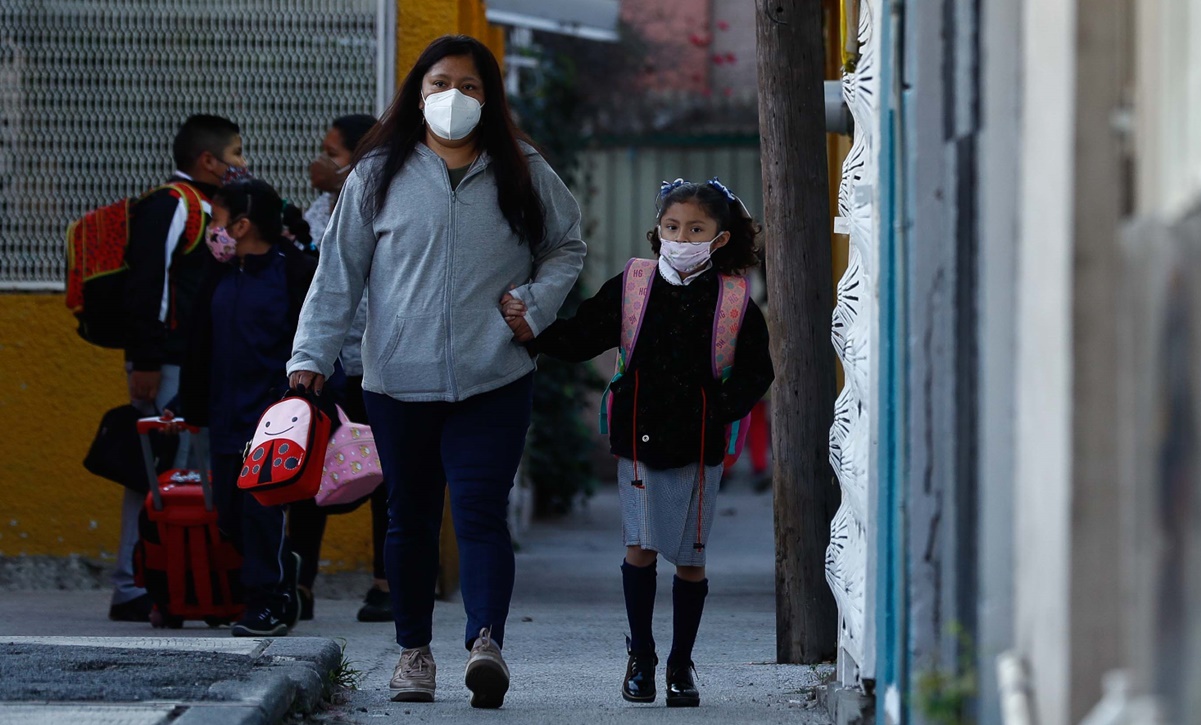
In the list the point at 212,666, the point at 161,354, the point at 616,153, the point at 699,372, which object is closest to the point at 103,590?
the point at 161,354

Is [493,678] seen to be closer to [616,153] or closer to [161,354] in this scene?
[161,354]

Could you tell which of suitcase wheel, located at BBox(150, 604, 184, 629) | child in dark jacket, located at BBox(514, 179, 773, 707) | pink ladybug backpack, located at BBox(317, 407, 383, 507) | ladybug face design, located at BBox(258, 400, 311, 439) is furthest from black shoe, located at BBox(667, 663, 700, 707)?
suitcase wheel, located at BBox(150, 604, 184, 629)

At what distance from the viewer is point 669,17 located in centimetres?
1477

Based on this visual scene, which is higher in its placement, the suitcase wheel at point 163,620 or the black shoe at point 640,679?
the black shoe at point 640,679

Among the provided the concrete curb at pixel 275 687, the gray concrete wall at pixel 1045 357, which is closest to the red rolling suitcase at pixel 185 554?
the concrete curb at pixel 275 687

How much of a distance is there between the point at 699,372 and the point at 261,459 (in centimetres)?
121

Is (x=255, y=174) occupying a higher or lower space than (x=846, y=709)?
higher

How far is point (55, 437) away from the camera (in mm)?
7488

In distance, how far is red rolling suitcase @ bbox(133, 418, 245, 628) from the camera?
237 inches

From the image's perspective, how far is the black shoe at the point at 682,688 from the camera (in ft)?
15.2

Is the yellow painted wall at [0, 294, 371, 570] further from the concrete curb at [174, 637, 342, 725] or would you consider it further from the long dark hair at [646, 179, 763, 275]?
the long dark hair at [646, 179, 763, 275]

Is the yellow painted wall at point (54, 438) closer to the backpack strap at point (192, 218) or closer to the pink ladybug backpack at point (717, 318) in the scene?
the backpack strap at point (192, 218)

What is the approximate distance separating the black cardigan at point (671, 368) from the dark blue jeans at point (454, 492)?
23cm

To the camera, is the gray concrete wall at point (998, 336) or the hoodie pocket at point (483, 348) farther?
the hoodie pocket at point (483, 348)
